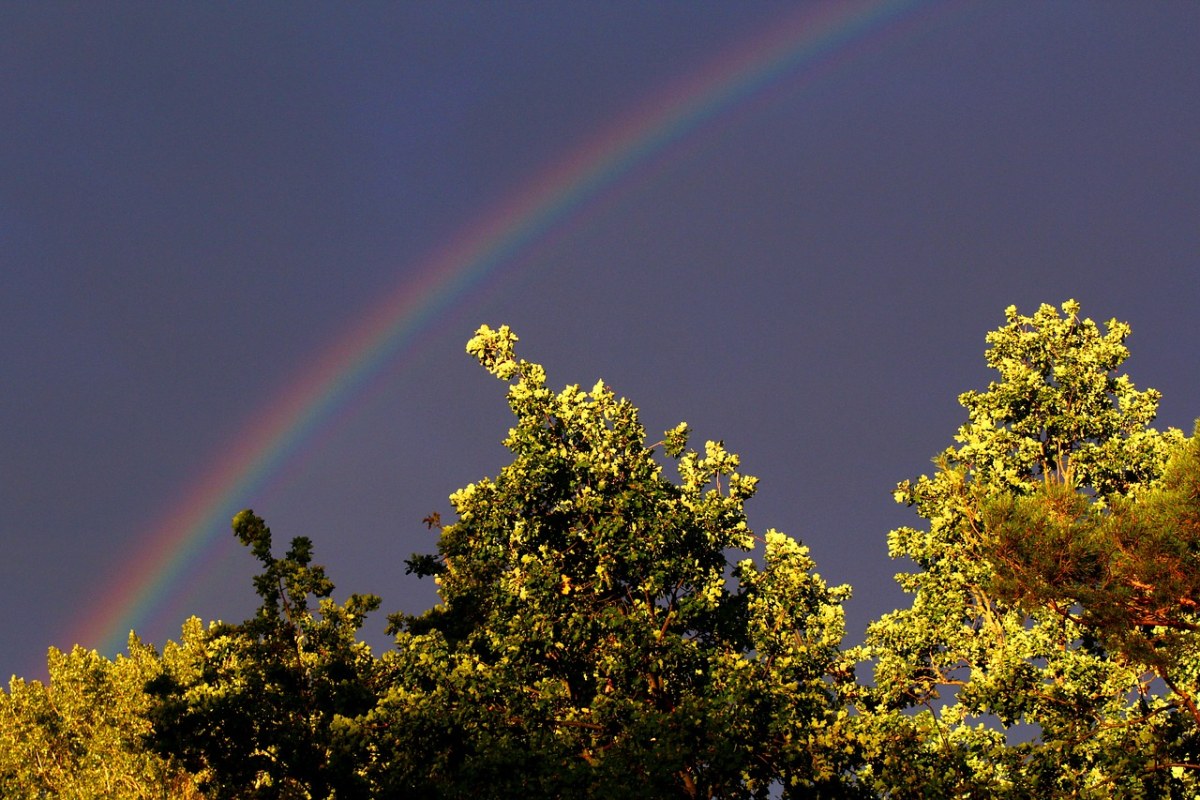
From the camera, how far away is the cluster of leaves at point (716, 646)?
1831 cm

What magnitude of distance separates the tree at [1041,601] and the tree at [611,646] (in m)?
2.19

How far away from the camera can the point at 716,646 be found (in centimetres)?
1994

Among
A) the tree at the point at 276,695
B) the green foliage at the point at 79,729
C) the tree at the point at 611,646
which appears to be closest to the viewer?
the tree at the point at 611,646

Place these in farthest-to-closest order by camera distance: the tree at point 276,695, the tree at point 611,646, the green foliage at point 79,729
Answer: the green foliage at point 79,729, the tree at point 276,695, the tree at point 611,646

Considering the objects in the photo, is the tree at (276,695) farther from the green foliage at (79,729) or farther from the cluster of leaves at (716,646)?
the green foliage at (79,729)

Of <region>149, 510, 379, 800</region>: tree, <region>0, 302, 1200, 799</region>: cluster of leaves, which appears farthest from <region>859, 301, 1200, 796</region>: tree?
<region>149, 510, 379, 800</region>: tree

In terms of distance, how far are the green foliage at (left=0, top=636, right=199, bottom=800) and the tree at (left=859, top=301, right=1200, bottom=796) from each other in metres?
26.8

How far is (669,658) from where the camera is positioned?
18906 millimetres

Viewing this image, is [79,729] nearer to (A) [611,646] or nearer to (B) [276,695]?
(B) [276,695]

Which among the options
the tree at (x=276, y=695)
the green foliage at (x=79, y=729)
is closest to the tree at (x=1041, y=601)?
the tree at (x=276, y=695)

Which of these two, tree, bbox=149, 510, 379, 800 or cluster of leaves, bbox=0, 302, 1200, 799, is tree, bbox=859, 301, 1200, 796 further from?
tree, bbox=149, 510, 379, 800

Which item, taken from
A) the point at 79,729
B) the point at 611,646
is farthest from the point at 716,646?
the point at 79,729

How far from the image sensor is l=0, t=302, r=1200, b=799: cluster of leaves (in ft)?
60.1

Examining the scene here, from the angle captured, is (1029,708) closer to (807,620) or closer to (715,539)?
(807,620)
